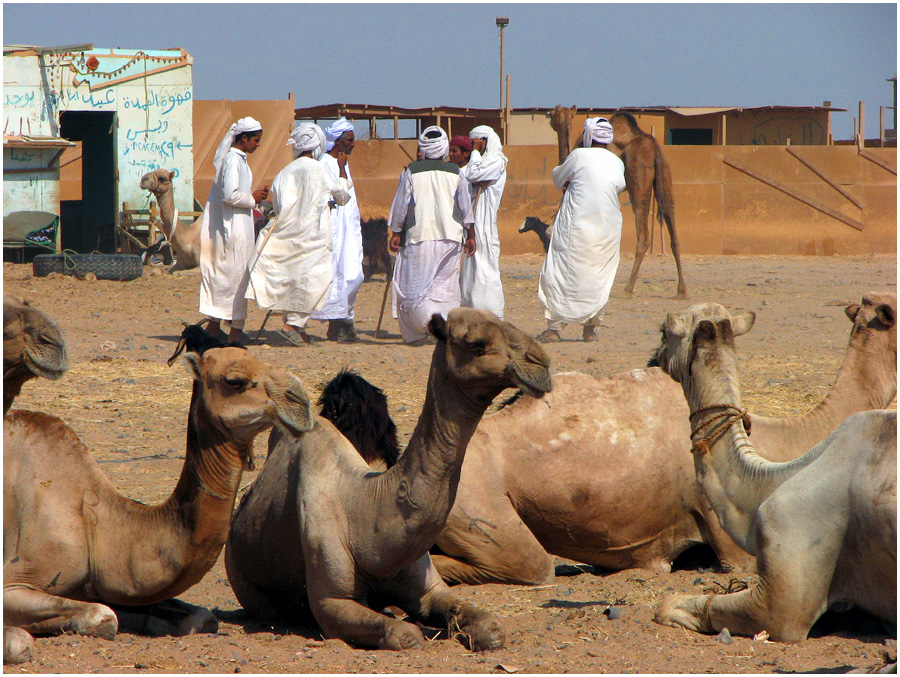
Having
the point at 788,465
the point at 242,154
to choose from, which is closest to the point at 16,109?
the point at 242,154

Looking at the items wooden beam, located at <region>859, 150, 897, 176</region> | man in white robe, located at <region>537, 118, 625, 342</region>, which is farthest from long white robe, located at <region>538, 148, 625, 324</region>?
wooden beam, located at <region>859, 150, 897, 176</region>

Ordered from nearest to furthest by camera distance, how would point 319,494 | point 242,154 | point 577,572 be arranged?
point 319,494
point 577,572
point 242,154

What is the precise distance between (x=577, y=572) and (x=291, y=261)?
6.62 meters

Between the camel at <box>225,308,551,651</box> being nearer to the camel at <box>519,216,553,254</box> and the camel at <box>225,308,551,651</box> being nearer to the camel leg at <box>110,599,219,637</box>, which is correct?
the camel leg at <box>110,599,219,637</box>

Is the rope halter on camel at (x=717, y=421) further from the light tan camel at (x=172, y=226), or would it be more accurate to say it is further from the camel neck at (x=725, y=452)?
the light tan camel at (x=172, y=226)

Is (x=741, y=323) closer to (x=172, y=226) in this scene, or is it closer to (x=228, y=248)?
(x=228, y=248)

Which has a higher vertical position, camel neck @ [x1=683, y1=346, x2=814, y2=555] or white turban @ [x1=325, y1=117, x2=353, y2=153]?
white turban @ [x1=325, y1=117, x2=353, y2=153]

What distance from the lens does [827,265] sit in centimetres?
1916

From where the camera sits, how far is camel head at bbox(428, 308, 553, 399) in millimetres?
2900

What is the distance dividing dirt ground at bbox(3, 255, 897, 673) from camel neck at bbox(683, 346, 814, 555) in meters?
0.40

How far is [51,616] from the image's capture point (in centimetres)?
319

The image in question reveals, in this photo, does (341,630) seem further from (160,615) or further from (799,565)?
(799,565)

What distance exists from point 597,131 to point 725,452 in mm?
7826

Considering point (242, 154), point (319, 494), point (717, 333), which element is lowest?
point (319, 494)
